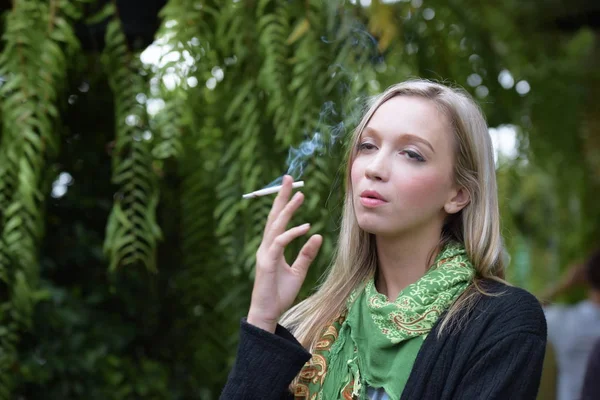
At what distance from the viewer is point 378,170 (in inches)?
54.3

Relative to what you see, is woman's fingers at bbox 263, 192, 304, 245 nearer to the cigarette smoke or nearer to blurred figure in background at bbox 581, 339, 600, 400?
the cigarette smoke

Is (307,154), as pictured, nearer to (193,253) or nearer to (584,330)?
(193,253)

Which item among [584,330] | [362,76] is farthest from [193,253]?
[584,330]

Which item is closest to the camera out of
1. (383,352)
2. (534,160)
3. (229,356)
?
(383,352)

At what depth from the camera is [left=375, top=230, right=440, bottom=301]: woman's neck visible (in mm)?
1445

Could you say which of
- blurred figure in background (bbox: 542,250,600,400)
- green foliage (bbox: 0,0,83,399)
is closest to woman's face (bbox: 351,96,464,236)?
green foliage (bbox: 0,0,83,399)

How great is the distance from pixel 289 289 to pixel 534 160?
7.00 feet

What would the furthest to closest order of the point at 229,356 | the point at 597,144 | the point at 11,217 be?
the point at 597,144
the point at 229,356
the point at 11,217

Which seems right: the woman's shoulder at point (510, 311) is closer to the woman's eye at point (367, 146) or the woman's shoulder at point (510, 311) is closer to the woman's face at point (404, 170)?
the woman's face at point (404, 170)

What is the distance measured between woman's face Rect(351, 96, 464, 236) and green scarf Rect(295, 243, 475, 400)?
0.09 metres

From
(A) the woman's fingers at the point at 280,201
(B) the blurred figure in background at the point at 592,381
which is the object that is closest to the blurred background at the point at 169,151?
(B) the blurred figure in background at the point at 592,381

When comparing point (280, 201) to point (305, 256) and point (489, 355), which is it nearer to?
point (305, 256)

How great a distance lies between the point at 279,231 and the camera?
1399 mm

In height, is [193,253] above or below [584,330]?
above
